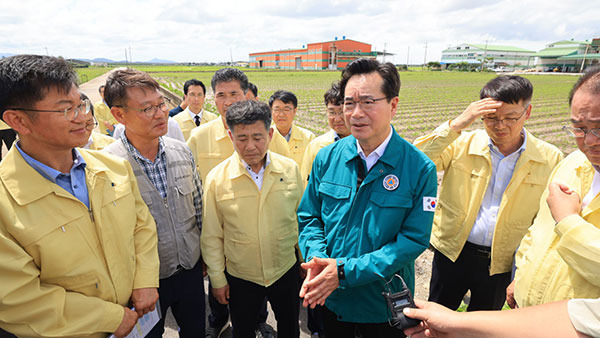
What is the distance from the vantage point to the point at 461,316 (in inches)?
55.8

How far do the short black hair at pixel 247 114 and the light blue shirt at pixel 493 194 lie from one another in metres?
1.86

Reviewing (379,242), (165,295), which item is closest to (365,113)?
(379,242)

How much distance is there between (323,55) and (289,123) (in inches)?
3092

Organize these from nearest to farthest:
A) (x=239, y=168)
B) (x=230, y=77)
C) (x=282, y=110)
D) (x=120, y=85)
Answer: (x=120, y=85) < (x=239, y=168) < (x=230, y=77) < (x=282, y=110)

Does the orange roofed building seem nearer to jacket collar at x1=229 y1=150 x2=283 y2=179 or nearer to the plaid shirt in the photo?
jacket collar at x1=229 y1=150 x2=283 y2=179

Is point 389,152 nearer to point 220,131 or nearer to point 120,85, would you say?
point 120,85

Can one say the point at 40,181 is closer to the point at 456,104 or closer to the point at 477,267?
the point at 477,267

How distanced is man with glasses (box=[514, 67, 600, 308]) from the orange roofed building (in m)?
73.6

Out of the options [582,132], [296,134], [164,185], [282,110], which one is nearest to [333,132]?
[296,134]

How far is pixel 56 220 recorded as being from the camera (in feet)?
4.90

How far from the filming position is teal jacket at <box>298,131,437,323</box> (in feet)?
5.45

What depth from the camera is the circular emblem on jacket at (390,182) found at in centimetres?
172

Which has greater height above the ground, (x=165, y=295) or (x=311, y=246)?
(x=311, y=246)

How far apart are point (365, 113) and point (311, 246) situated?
0.90 m
